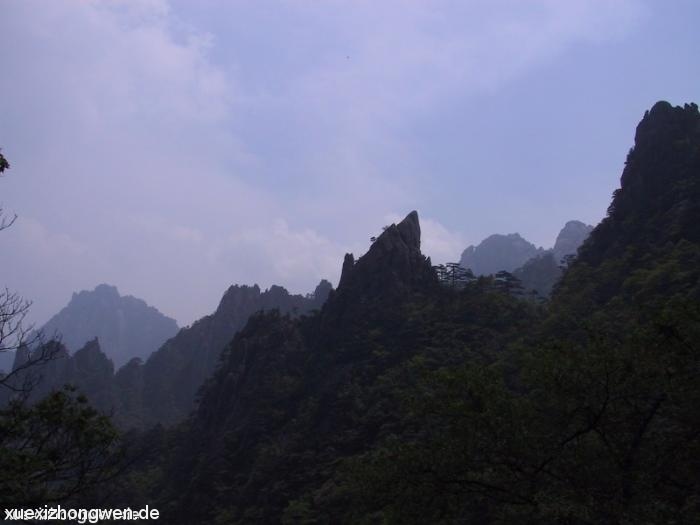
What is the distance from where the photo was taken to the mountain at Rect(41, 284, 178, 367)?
17212 cm

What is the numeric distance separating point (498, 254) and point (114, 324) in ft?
400

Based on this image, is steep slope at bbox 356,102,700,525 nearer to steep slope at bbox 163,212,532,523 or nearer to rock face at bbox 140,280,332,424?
steep slope at bbox 163,212,532,523

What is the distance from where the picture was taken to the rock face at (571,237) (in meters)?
135

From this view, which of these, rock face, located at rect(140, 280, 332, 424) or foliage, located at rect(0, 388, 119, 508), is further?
rock face, located at rect(140, 280, 332, 424)

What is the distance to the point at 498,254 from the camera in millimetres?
145375

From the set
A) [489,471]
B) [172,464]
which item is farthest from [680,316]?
[172,464]

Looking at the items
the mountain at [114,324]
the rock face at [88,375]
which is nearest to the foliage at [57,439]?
the rock face at [88,375]

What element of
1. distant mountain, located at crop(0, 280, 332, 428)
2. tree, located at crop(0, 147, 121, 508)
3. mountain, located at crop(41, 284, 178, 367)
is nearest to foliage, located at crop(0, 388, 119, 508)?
tree, located at crop(0, 147, 121, 508)

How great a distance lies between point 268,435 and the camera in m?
42.3

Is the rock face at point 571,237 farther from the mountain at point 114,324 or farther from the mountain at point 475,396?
the mountain at point 114,324

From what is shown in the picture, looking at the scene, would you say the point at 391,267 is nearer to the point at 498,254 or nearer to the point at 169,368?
the point at 169,368

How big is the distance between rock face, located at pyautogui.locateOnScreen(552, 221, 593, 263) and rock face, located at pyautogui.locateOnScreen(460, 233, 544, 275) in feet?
17.9

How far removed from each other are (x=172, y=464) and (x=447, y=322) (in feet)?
92.4

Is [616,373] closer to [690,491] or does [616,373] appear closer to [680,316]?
[680,316]
